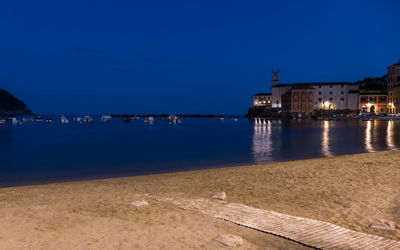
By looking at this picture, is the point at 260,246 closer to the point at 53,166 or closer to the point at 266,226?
the point at 266,226

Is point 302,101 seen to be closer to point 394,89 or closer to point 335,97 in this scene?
point 335,97

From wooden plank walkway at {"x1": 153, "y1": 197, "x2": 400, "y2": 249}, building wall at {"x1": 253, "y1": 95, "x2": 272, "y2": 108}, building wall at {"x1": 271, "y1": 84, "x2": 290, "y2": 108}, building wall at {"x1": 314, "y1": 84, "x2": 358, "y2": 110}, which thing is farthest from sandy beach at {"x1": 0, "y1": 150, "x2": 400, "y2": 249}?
building wall at {"x1": 253, "y1": 95, "x2": 272, "y2": 108}

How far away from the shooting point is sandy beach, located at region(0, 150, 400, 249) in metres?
5.95

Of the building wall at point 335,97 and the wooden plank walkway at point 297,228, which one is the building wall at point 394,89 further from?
the wooden plank walkway at point 297,228

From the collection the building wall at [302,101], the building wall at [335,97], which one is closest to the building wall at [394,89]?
the building wall at [335,97]

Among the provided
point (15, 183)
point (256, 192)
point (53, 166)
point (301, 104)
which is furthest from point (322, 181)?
point (301, 104)

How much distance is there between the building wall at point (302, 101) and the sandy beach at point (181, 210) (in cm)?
11180

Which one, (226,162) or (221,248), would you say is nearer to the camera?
(221,248)

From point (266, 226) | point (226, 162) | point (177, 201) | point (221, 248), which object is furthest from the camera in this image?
point (226, 162)

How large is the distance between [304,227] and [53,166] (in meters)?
17.9

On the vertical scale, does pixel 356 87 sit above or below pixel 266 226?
above

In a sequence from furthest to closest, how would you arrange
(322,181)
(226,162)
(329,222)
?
(226,162) < (322,181) < (329,222)

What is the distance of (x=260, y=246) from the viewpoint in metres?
5.60

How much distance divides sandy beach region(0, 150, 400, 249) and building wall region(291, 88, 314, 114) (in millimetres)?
111805
